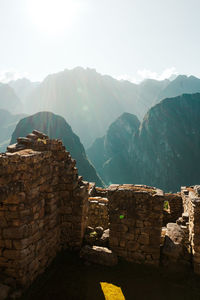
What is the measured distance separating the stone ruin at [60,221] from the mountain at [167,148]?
4540 inches

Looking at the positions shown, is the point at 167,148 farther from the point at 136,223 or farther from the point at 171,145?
the point at 136,223

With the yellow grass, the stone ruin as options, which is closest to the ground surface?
the yellow grass

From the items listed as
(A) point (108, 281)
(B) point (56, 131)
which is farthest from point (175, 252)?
(B) point (56, 131)

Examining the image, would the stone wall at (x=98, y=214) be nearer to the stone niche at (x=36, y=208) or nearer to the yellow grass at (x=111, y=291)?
the stone niche at (x=36, y=208)

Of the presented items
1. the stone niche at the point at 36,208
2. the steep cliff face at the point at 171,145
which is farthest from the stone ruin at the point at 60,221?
the steep cliff face at the point at 171,145

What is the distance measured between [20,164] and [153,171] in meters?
134

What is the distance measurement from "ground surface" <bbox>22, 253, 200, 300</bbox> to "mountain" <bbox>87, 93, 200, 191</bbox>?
115652 millimetres

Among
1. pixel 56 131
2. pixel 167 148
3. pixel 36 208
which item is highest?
pixel 56 131

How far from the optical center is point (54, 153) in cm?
769

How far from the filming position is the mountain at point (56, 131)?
3935 inches

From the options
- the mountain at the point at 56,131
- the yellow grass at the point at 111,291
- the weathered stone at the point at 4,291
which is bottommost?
the yellow grass at the point at 111,291

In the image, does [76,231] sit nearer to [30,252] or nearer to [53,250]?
[53,250]

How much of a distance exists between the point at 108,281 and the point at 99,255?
103 cm

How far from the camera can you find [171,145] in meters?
127
